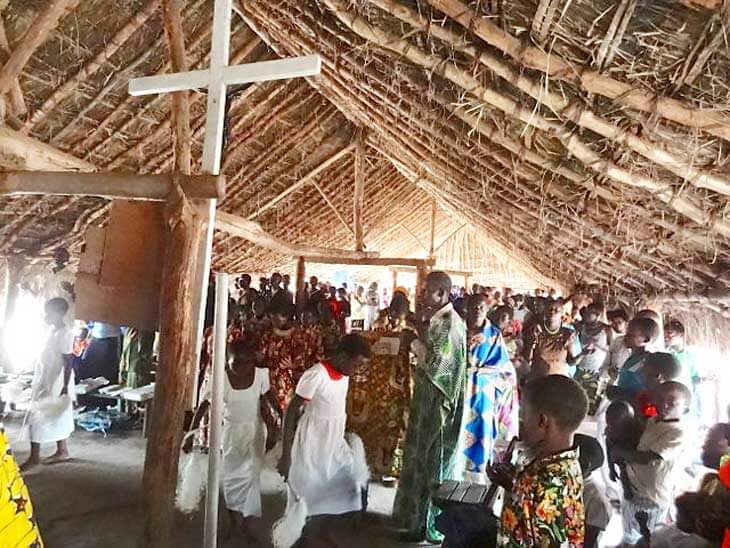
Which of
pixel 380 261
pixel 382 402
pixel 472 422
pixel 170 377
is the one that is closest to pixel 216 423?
pixel 170 377

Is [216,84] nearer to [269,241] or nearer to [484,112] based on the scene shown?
[484,112]

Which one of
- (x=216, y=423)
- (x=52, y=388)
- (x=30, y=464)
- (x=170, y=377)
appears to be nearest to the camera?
Answer: (x=216, y=423)

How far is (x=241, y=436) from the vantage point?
4391 mm

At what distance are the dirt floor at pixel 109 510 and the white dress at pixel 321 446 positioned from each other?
41 cm

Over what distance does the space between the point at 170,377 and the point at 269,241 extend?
6.11 metres

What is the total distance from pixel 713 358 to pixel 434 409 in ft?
14.1

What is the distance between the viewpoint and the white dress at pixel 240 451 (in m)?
4.37

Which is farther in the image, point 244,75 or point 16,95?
point 16,95

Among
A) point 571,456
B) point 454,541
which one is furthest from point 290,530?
point 571,456

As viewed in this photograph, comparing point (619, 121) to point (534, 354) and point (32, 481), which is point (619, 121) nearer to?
point (534, 354)

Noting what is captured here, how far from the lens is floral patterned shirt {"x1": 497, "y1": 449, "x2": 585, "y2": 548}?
7.13ft

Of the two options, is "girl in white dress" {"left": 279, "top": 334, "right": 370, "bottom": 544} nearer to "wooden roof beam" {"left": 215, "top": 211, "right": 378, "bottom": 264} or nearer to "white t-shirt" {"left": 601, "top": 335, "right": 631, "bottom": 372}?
"white t-shirt" {"left": 601, "top": 335, "right": 631, "bottom": 372}

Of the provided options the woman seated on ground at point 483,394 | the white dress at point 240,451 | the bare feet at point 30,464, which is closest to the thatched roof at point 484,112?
the woman seated on ground at point 483,394

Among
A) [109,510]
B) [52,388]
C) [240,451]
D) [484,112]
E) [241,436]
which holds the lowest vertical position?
[109,510]
